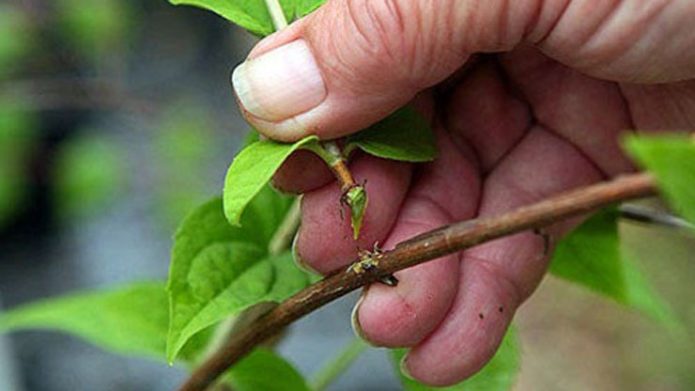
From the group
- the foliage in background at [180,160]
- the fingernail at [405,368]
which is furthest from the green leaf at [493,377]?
the foliage in background at [180,160]

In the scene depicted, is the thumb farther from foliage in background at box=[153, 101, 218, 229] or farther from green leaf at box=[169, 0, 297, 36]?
foliage in background at box=[153, 101, 218, 229]

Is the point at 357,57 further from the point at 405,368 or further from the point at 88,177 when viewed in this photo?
the point at 88,177

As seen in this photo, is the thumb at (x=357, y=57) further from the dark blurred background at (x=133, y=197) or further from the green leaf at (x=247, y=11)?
the dark blurred background at (x=133, y=197)

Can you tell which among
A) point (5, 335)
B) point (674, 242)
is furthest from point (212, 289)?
point (674, 242)

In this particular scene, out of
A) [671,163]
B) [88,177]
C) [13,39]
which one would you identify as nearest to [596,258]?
[671,163]

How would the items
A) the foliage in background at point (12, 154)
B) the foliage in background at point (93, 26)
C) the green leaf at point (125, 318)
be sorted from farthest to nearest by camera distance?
the foliage in background at point (93, 26) → the foliage in background at point (12, 154) → the green leaf at point (125, 318)

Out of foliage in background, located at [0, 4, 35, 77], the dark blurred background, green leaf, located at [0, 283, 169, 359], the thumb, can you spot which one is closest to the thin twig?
the thumb

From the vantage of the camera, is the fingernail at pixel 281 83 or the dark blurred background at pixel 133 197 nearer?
the fingernail at pixel 281 83
